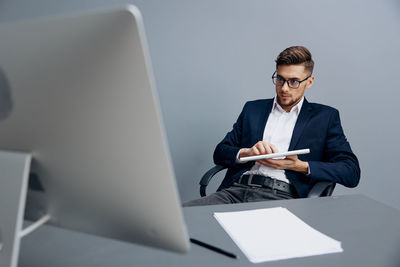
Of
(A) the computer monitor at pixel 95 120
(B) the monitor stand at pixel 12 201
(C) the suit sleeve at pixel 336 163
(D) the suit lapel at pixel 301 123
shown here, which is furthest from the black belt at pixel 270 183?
(B) the monitor stand at pixel 12 201

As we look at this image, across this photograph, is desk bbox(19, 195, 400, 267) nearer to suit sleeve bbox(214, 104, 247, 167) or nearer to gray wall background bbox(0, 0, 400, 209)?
suit sleeve bbox(214, 104, 247, 167)

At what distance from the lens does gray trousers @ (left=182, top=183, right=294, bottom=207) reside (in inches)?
57.2

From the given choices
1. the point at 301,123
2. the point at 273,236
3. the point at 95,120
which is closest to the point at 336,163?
the point at 301,123

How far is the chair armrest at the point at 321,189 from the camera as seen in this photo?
4.12 ft

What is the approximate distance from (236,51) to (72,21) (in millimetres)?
1859

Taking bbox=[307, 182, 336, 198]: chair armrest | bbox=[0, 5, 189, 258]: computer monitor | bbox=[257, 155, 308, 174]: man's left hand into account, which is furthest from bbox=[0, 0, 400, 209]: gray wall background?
bbox=[0, 5, 189, 258]: computer monitor

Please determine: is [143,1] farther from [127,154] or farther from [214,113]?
[127,154]

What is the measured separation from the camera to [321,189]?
4.22ft

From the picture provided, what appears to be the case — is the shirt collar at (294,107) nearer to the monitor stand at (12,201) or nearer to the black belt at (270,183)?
the black belt at (270,183)

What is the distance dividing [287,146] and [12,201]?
1.51 m

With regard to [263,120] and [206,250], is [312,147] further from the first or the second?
[206,250]

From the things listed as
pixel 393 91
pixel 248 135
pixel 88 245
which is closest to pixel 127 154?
pixel 88 245

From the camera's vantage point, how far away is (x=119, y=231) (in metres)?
0.48

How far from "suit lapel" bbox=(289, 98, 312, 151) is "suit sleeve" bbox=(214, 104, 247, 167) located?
31 centimetres
